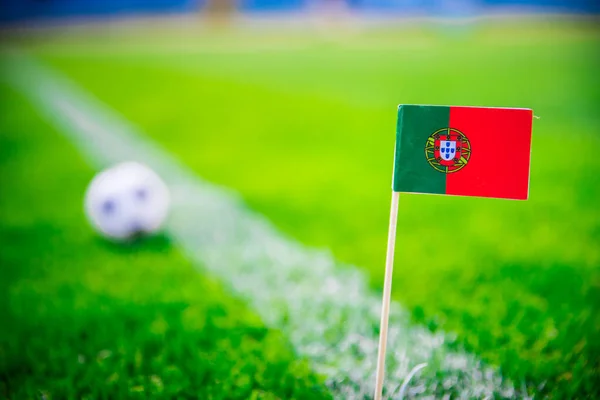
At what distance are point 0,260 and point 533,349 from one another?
3094 mm

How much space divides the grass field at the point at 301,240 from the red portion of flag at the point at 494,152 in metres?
0.89

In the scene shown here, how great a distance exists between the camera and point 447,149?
5.03ft

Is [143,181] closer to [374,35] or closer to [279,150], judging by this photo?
[279,150]

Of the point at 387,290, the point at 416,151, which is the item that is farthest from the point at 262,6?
the point at 387,290

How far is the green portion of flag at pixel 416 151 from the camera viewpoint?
1519 mm

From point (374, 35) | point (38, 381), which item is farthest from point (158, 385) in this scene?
point (374, 35)

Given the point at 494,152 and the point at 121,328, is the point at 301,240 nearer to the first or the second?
the point at 121,328

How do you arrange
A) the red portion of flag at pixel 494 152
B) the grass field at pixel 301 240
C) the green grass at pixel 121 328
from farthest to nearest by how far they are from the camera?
the grass field at pixel 301 240 < the green grass at pixel 121 328 < the red portion of flag at pixel 494 152

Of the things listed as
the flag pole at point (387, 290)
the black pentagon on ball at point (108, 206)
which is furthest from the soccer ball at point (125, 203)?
the flag pole at point (387, 290)

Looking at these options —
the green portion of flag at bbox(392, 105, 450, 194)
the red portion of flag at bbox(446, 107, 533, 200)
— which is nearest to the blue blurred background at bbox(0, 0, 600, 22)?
the red portion of flag at bbox(446, 107, 533, 200)

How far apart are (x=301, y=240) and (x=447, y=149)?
1.95 meters

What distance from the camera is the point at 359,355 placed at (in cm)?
216

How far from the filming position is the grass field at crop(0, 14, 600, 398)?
207 cm

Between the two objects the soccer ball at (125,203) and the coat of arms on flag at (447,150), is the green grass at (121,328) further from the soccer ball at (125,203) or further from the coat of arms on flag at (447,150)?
the coat of arms on flag at (447,150)
